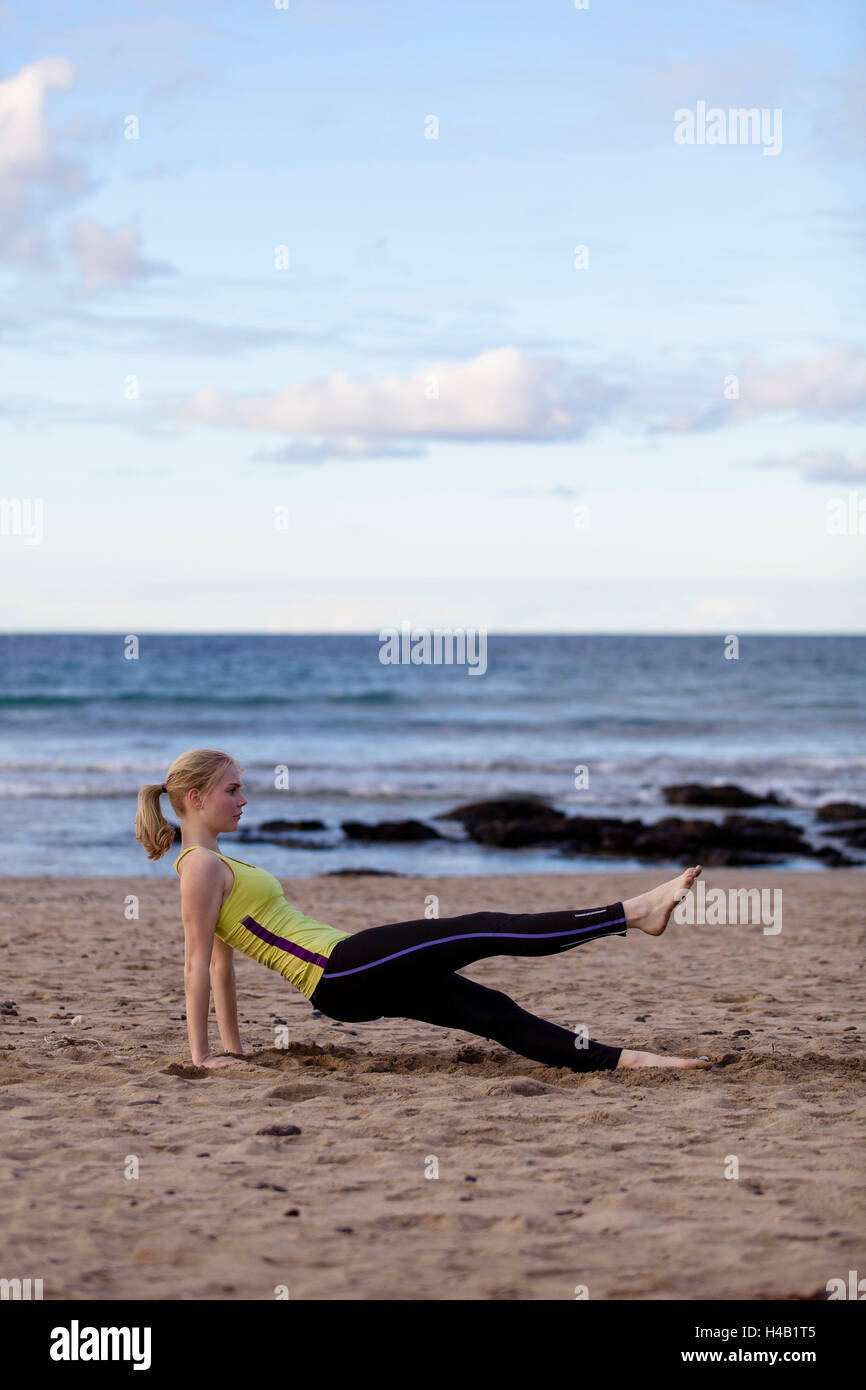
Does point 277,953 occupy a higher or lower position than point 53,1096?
higher

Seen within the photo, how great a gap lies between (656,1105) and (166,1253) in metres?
2.07

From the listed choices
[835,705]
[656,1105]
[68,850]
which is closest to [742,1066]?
[656,1105]

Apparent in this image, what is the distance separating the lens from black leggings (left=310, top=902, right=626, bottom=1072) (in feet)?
15.9

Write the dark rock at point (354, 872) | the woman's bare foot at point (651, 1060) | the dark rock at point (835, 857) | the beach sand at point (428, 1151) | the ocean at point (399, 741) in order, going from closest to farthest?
the beach sand at point (428, 1151) < the woman's bare foot at point (651, 1060) < the dark rock at point (354, 872) < the dark rock at point (835, 857) < the ocean at point (399, 741)

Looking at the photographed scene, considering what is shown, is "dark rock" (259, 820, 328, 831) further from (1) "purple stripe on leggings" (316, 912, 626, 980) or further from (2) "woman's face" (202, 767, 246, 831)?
(1) "purple stripe on leggings" (316, 912, 626, 980)

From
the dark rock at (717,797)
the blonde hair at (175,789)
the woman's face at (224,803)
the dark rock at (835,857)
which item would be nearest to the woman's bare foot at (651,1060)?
the woman's face at (224,803)

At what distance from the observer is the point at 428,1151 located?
4.16 meters

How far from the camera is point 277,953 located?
503 cm

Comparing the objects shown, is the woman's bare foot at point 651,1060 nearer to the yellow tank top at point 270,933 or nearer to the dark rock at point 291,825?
the yellow tank top at point 270,933

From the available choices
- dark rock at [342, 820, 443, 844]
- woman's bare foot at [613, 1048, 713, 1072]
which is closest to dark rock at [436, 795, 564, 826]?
dark rock at [342, 820, 443, 844]

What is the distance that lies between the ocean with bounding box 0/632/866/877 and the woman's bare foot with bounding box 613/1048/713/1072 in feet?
31.5

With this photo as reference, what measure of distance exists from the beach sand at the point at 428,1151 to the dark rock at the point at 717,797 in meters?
14.0

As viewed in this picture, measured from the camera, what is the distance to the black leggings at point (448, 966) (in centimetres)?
484
